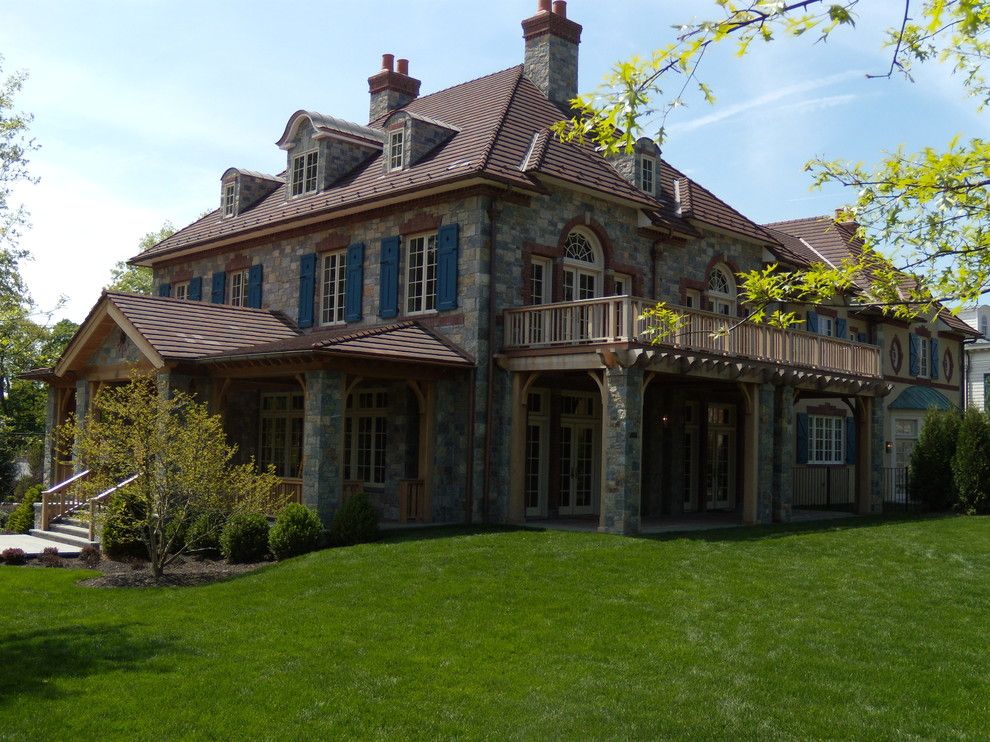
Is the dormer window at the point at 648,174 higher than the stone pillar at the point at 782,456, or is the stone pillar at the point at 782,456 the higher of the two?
the dormer window at the point at 648,174

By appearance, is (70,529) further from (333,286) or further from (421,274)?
(421,274)

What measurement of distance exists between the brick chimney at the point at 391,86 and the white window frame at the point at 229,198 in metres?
4.42

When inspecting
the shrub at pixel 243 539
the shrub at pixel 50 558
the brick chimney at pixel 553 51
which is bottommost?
the shrub at pixel 50 558

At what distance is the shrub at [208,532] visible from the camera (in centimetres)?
1571

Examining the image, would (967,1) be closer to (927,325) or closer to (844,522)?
(844,522)

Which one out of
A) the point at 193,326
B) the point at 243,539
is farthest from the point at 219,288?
the point at 243,539

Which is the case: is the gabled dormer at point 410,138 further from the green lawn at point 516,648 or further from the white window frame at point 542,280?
the green lawn at point 516,648

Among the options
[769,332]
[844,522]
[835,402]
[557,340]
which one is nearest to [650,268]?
[769,332]

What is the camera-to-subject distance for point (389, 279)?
809 inches

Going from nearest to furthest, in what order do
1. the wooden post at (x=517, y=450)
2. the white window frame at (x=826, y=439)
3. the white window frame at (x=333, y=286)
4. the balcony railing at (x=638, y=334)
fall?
the balcony railing at (x=638, y=334) → the wooden post at (x=517, y=450) → the white window frame at (x=333, y=286) → the white window frame at (x=826, y=439)

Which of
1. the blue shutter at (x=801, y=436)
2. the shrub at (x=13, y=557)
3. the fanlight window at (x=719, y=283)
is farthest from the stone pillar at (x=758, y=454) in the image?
the shrub at (x=13, y=557)

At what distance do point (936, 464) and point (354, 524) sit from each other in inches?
577

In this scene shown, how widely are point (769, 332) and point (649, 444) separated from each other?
4.13 meters

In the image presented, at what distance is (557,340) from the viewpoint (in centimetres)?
1823
